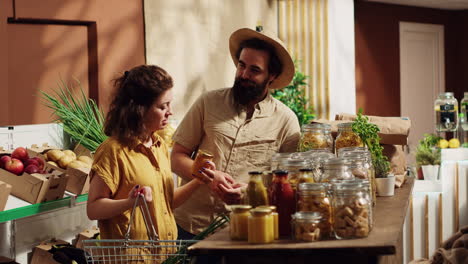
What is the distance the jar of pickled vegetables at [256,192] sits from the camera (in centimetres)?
198

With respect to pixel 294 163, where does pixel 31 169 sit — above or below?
below

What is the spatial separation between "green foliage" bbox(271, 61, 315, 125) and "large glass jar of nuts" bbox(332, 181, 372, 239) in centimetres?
580

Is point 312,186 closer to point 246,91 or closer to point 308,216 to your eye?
point 308,216

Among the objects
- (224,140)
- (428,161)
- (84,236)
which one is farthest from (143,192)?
(428,161)

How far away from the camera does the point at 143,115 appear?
2.47m

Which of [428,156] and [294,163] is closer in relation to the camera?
[294,163]

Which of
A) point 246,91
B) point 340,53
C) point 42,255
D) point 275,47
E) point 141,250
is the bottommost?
point 42,255

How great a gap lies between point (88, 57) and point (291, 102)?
2842 millimetres

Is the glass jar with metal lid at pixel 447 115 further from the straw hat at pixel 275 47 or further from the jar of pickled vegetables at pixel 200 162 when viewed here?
the jar of pickled vegetables at pixel 200 162

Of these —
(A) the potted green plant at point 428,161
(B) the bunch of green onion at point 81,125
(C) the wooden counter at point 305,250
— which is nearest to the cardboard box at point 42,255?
(B) the bunch of green onion at point 81,125

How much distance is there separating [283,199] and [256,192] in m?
0.09

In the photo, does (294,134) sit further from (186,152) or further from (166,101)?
(166,101)

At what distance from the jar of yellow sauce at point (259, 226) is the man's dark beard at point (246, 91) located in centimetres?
116

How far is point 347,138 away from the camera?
2736mm
